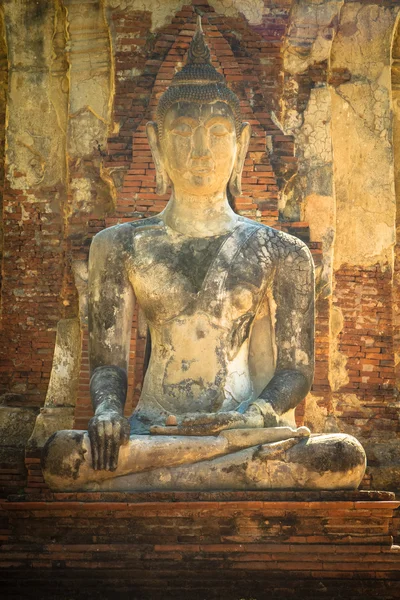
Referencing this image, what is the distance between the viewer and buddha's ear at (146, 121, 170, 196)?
8414 millimetres

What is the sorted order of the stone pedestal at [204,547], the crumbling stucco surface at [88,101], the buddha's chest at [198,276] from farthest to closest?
the crumbling stucco surface at [88,101], the buddha's chest at [198,276], the stone pedestal at [204,547]

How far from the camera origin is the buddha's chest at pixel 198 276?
7.95 metres

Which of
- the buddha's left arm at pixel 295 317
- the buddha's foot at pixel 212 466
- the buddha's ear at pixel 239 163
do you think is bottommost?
the buddha's foot at pixel 212 466

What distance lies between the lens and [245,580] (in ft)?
22.3

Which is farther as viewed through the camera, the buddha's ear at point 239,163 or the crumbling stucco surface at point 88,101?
the crumbling stucco surface at point 88,101

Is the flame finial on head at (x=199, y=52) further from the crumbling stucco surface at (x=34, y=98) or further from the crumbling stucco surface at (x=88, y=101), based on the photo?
the crumbling stucco surface at (x=34, y=98)

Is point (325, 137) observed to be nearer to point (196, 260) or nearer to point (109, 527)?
point (196, 260)

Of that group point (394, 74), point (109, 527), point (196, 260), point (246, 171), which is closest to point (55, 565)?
point (109, 527)

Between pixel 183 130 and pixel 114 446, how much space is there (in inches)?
81.8

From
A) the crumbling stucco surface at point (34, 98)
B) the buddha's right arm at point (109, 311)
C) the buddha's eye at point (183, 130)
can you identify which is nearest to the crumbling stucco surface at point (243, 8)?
the crumbling stucco surface at point (34, 98)

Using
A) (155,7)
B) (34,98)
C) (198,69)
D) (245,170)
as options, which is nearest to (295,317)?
(198,69)

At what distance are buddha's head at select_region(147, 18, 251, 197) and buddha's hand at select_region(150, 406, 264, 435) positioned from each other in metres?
1.54

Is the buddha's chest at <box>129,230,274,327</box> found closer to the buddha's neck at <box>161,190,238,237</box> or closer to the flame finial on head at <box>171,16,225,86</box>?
the buddha's neck at <box>161,190,238,237</box>

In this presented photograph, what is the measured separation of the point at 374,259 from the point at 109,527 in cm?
502
